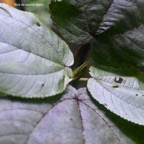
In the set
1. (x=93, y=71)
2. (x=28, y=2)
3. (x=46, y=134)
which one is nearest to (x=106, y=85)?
(x=93, y=71)

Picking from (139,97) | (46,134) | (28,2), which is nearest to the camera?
(46,134)

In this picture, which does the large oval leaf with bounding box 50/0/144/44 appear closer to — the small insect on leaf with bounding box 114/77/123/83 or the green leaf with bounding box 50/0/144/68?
the green leaf with bounding box 50/0/144/68

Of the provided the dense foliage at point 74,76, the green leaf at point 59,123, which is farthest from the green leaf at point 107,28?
the green leaf at point 59,123

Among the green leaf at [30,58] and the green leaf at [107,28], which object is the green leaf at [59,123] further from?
the green leaf at [107,28]

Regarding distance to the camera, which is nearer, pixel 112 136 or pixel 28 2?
pixel 112 136

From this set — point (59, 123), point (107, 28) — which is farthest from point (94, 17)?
point (59, 123)

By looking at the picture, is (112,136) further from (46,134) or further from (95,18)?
(95,18)
